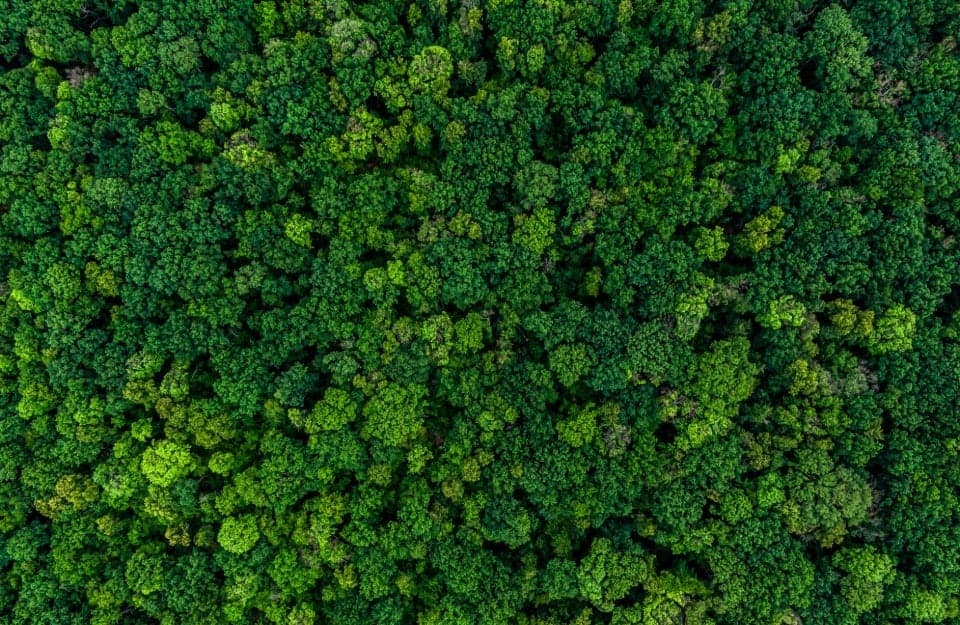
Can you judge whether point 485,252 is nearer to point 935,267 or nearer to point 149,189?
point 149,189

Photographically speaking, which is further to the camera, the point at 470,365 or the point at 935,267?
the point at 470,365

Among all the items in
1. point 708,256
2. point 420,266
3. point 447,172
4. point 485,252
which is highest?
point 708,256

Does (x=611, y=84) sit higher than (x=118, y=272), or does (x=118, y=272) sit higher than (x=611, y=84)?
(x=611, y=84)

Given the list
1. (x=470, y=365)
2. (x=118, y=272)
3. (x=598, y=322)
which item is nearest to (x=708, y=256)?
(x=598, y=322)

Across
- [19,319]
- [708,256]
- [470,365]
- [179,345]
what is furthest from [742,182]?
[19,319]

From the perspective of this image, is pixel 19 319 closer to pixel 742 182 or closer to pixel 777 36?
pixel 742 182

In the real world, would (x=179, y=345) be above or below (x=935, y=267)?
below
